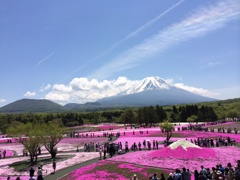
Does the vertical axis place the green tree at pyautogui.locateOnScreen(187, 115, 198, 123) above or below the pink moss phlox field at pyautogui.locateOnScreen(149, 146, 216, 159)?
above

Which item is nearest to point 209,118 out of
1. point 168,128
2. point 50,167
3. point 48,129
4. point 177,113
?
point 177,113

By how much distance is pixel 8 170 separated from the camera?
41.7 meters

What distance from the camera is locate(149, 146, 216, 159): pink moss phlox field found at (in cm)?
3541

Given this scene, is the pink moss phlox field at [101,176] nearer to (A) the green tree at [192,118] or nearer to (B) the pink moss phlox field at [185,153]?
(B) the pink moss phlox field at [185,153]

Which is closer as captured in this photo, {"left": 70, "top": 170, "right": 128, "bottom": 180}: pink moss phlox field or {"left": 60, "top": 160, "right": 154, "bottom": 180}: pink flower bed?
{"left": 70, "top": 170, "right": 128, "bottom": 180}: pink moss phlox field

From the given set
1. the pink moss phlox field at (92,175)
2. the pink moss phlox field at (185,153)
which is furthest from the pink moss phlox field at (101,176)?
the pink moss phlox field at (185,153)

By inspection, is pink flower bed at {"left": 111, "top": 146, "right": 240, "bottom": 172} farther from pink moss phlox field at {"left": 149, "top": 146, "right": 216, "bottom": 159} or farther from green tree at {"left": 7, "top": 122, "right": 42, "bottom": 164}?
green tree at {"left": 7, "top": 122, "right": 42, "bottom": 164}

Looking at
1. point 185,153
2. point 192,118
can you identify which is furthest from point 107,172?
point 192,118

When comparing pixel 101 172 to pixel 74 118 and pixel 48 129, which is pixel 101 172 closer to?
pixel 48 129

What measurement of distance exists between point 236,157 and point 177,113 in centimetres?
10270

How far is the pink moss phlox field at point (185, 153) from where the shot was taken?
116 ft

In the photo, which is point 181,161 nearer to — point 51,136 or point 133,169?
point 133,169

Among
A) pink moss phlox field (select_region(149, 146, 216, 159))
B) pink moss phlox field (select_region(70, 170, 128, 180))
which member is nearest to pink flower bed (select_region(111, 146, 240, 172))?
pink moss phlox field (select_region(149, 146, 216, 159))

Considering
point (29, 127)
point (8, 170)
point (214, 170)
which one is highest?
point (29, 127)
